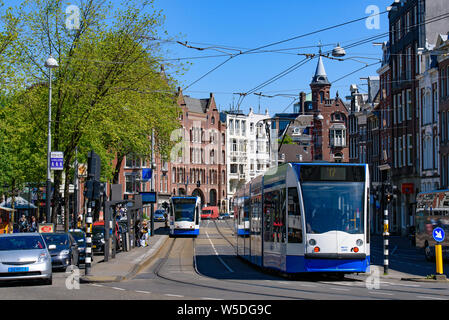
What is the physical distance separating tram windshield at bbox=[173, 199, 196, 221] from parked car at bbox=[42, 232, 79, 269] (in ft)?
101

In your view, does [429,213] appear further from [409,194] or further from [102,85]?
[409,194]

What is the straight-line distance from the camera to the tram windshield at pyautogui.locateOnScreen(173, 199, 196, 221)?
200ft

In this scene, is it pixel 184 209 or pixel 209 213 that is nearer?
pixel 184 209

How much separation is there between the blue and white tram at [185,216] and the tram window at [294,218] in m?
38.6

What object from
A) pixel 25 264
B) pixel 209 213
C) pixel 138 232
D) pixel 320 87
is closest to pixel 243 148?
pixel 320 87

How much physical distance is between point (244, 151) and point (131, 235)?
89426 millimetres

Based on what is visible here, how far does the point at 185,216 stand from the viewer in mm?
61656

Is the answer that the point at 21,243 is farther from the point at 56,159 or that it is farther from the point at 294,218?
the point at 56,159

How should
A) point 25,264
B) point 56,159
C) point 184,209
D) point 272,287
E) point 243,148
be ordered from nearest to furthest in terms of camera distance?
point 272,287, point 25,264, point 56,159, point 184,209, point 243,148

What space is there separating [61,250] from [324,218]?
1048cm

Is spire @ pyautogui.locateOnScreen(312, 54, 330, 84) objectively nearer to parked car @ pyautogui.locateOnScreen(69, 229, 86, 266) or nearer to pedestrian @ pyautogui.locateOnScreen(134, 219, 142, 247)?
pedestrian @ pyautogui.locateOnScreen(134, 219, 142, 247)

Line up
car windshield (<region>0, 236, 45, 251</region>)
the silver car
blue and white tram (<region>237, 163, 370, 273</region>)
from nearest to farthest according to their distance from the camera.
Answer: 1. the silver car
2. blue and white tram (<region>237, 163, 370, 273</region>)
3. car windshield (<region>0, 236, 45, 251</region>)

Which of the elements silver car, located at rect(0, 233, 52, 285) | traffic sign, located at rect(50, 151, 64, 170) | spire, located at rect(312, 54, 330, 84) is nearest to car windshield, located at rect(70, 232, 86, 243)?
traffic sign, located at rect(50, 151, 64, 170)
